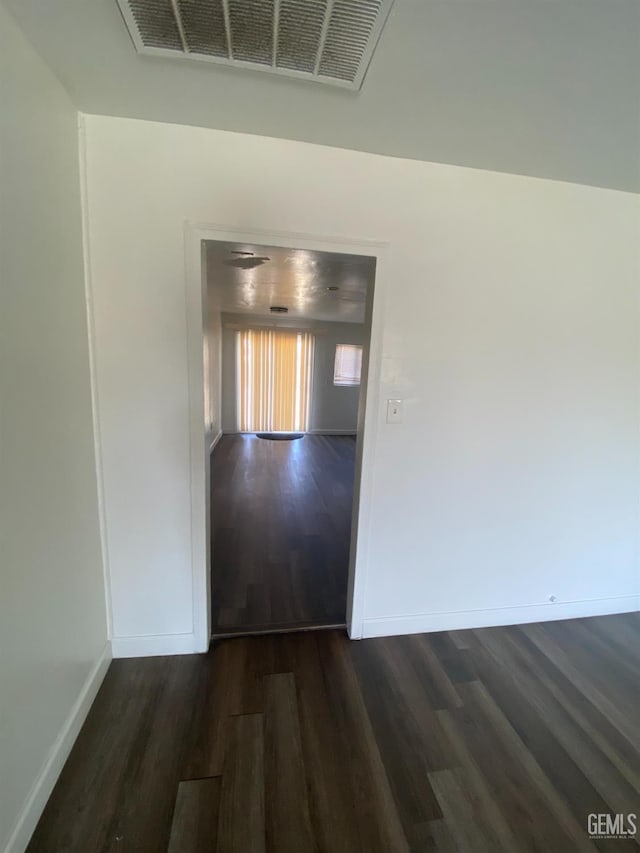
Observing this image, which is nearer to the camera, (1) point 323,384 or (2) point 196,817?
(2) point 196,817

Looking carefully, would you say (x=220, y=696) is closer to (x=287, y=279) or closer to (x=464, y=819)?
(x=464, y=819)

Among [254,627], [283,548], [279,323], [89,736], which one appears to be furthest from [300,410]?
[89,736]

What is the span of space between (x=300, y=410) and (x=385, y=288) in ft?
18.1

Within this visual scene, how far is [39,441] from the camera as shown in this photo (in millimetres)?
1057

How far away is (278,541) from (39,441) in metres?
2.02

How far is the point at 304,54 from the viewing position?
97 cm

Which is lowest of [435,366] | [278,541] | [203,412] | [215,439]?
[278,541]

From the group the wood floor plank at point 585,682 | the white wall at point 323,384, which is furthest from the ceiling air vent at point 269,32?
the white wall at point 323,384

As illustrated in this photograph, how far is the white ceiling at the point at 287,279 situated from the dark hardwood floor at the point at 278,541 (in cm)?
188

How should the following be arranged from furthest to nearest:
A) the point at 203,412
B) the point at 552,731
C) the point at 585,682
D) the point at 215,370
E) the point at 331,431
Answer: the point at 331,431 → the point at 215,370 → the point at 585,682 → the point at 203,412 → the point at 552,731

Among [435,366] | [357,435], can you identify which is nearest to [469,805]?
[357,435]

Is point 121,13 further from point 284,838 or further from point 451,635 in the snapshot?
point 451,635

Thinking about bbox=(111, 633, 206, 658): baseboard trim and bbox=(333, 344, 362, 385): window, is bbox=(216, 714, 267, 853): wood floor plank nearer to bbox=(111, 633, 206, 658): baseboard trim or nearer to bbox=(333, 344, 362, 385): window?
bbox=(111, 633, 206, 658): baseboard trim

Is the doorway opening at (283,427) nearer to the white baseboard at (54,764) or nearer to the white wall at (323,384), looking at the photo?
the white wall at (323,384)
